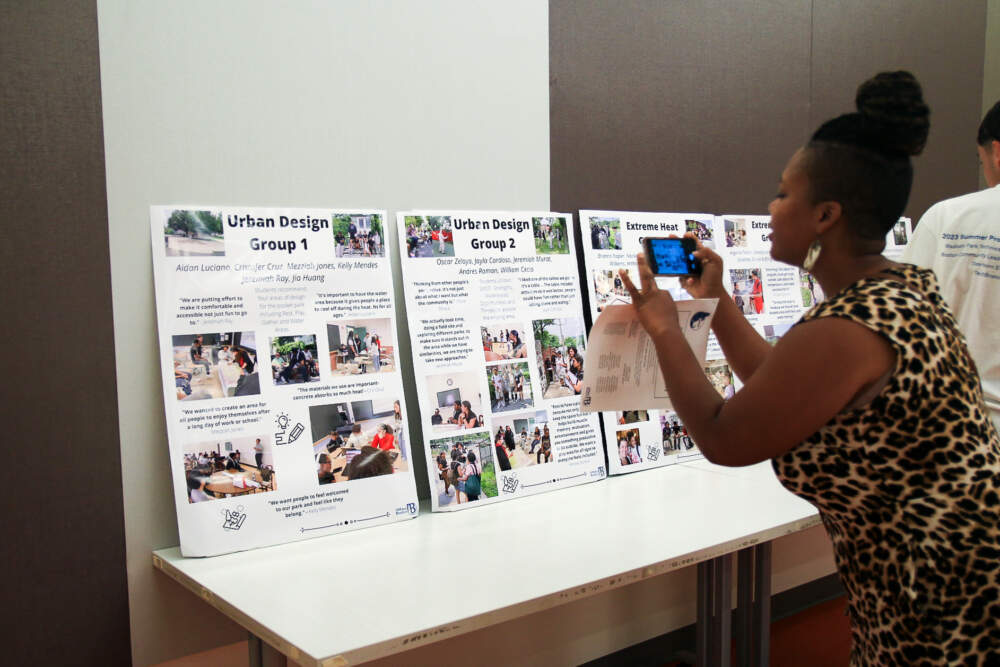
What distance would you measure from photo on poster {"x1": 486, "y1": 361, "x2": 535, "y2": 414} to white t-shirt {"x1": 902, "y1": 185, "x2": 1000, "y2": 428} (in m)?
1.36

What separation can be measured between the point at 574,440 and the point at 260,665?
119 cm

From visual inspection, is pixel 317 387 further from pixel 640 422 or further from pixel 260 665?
pixel 640 422

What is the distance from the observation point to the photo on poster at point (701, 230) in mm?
2996

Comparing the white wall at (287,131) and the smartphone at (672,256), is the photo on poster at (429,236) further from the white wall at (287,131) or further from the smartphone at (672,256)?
the smartphone at (672,256)

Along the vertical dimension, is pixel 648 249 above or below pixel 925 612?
above

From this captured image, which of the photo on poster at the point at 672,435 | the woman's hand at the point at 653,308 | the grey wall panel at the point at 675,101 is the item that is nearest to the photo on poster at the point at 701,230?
the grey wall panel at the point at 675,101

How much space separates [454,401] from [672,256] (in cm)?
89

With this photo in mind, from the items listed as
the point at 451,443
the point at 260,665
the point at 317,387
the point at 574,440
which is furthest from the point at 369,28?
the point at 260,665

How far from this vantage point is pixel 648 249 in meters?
1.62

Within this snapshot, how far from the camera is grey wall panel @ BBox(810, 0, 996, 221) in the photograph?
3.59 metres

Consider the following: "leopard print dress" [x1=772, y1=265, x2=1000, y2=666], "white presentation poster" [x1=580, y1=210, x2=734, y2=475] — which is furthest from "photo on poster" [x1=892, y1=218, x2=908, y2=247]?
"leopard print dress" [x1=772, y1=265, x2=1000, y2=666]

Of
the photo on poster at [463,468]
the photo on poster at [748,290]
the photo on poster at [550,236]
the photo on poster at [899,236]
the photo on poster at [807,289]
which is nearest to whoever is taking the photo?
the photo on poster at [463,468]

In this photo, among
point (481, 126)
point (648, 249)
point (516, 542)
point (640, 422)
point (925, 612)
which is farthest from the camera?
point (640, 422)

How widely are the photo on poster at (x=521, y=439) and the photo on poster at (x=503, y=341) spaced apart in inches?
7.2
